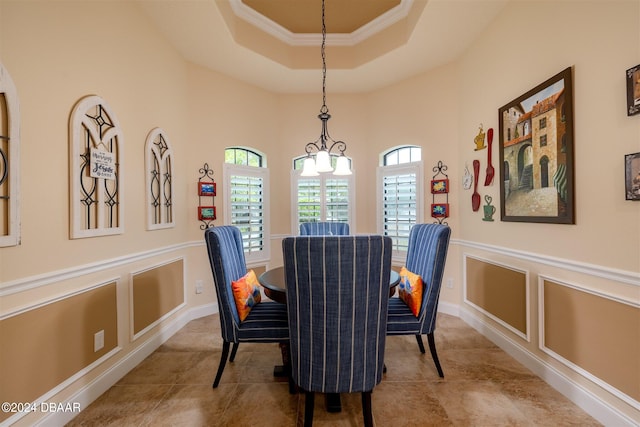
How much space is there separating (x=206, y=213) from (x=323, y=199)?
1.59m

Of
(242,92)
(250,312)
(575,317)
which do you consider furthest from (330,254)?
(242,92)

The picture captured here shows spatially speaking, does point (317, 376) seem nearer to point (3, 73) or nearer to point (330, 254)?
point (330, 254)

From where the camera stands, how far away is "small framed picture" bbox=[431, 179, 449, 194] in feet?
10.9

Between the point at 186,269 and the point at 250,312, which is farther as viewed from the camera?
the point at 186,269

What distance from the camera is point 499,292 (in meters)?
2.54

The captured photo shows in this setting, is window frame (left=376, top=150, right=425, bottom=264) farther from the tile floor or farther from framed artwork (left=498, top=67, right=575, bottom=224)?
the tile floor

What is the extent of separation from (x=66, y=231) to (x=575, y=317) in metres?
3.30

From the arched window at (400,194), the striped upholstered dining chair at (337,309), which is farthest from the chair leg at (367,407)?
the arched window at (400,194)

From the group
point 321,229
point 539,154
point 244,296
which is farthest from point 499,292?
point 244,296

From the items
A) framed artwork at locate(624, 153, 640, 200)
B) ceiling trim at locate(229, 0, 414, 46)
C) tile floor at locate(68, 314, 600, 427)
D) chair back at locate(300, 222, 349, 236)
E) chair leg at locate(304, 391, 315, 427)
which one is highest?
ceiling trim at locate(229, 0, 414, 46)

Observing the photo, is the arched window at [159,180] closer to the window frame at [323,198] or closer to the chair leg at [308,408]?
the window frame at [323,198]

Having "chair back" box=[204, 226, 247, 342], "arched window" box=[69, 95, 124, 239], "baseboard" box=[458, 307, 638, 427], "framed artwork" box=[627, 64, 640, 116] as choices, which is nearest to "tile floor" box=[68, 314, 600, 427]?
"baseboard" box=[458, 307, 638, 427]

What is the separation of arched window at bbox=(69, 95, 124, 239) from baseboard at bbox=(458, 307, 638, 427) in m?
3.36

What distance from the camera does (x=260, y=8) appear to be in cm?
289
